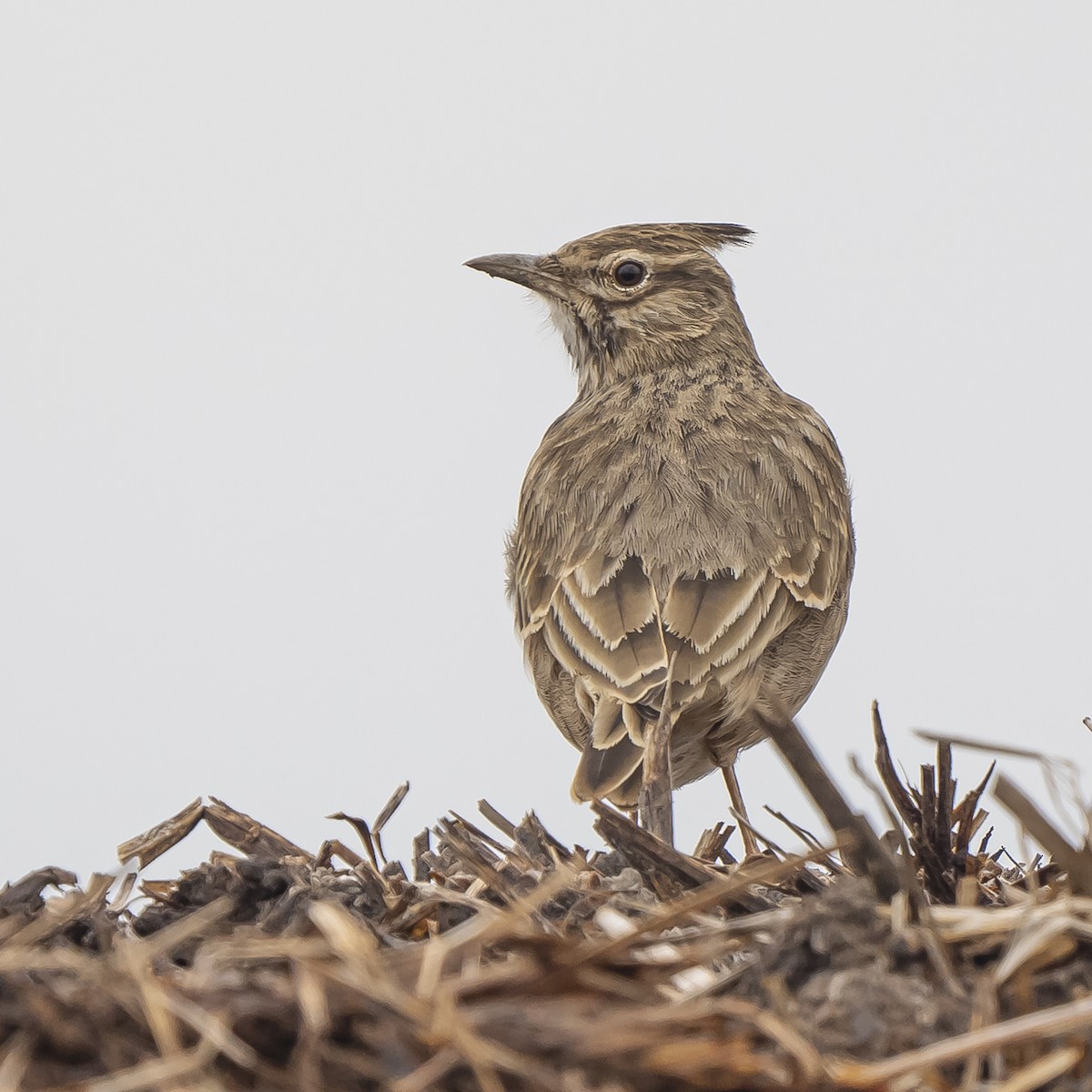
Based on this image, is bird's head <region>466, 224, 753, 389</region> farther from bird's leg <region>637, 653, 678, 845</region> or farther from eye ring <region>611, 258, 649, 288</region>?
bird's leg <region>637, 653, 678, 845</region>

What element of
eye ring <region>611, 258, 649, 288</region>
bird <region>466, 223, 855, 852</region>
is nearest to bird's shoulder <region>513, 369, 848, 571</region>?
bird <region>466, 223, 855, 852</region>

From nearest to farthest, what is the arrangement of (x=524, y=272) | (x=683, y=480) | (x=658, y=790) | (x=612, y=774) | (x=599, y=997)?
1. (x=599, y=997)
2. (x=658, y=790)
3. (x=612, y=774)
4. (x=683, y=480)
5. (x=524, y=272)

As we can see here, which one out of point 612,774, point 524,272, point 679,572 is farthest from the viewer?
point 524,272

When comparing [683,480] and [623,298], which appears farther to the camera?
[623,298]

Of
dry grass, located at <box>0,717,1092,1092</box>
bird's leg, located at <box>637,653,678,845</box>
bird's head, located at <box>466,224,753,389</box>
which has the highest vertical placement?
bird's head, located at <box>466,224,753,389</box>

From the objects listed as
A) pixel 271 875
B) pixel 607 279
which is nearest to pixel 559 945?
pixel 271 875

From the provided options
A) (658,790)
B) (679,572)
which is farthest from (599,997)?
(679,572)

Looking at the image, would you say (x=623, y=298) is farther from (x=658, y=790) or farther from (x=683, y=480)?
(x=658, y=790)
